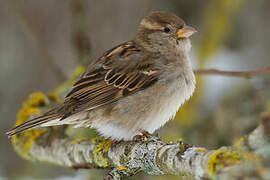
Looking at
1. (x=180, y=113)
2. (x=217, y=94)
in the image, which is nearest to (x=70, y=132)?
(x=180, y=113)

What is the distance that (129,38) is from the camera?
5438 millimetres

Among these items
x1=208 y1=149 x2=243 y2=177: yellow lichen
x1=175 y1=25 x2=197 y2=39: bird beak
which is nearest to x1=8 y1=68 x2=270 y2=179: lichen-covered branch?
x1=208 y1=149 x2=243 y2=177: yellow lichen

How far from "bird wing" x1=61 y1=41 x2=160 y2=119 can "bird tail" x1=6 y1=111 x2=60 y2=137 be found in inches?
4.5

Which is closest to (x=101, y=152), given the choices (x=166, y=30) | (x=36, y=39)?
(x=166, y=30)

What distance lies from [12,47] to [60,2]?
0.98 meters

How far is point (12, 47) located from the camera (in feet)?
19.7

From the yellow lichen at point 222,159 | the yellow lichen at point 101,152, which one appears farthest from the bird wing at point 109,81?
the yellow lichen at point 222,159

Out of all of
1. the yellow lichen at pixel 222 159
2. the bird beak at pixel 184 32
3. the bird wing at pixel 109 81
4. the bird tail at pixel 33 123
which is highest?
the bird beak at pixel 184 32

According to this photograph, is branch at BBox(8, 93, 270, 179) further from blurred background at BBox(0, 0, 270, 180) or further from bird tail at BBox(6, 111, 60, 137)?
blurred background at BBox(0, 0, 270, 180)

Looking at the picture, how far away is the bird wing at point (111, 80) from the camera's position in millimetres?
3262

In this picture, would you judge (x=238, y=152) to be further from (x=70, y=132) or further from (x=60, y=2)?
(x=60, y=2)

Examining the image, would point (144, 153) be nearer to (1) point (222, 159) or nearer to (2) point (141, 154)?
(2) point (141, 154)

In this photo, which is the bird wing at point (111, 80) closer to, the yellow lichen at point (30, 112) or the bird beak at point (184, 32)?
the bird beak at point (184, 32)

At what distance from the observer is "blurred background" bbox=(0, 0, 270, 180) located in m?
4.43
